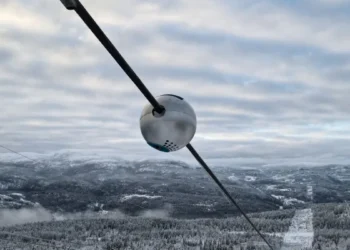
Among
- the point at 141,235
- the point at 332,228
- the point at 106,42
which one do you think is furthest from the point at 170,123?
the point at 141,235

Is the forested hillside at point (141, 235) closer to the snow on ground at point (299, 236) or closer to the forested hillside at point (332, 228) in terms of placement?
the snow on ground at point (299, 236)

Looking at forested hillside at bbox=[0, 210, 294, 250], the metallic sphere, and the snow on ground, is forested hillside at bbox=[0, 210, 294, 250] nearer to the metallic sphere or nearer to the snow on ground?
the snow on ground

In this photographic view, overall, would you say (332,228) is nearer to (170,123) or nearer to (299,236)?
(299,236)

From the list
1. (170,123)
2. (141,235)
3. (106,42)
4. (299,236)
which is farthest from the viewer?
(141,235)

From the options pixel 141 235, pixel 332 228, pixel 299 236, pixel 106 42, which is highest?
pixel 106 42

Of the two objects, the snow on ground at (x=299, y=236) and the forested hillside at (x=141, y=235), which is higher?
the snow on ground at (x=299, y=236)

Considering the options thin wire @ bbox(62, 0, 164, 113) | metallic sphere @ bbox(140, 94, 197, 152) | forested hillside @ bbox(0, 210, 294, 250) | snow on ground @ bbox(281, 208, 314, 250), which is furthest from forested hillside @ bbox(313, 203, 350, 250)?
thin wire @ bbox(62, 0, 164, 113)

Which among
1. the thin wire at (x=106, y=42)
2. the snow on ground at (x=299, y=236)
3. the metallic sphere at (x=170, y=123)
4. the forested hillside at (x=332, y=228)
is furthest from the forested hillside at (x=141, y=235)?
the thin wire at (x=106, y=42)

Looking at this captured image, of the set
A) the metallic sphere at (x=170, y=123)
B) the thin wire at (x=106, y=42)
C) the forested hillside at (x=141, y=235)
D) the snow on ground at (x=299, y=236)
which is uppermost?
the thin wire at (x=106, y=42)
